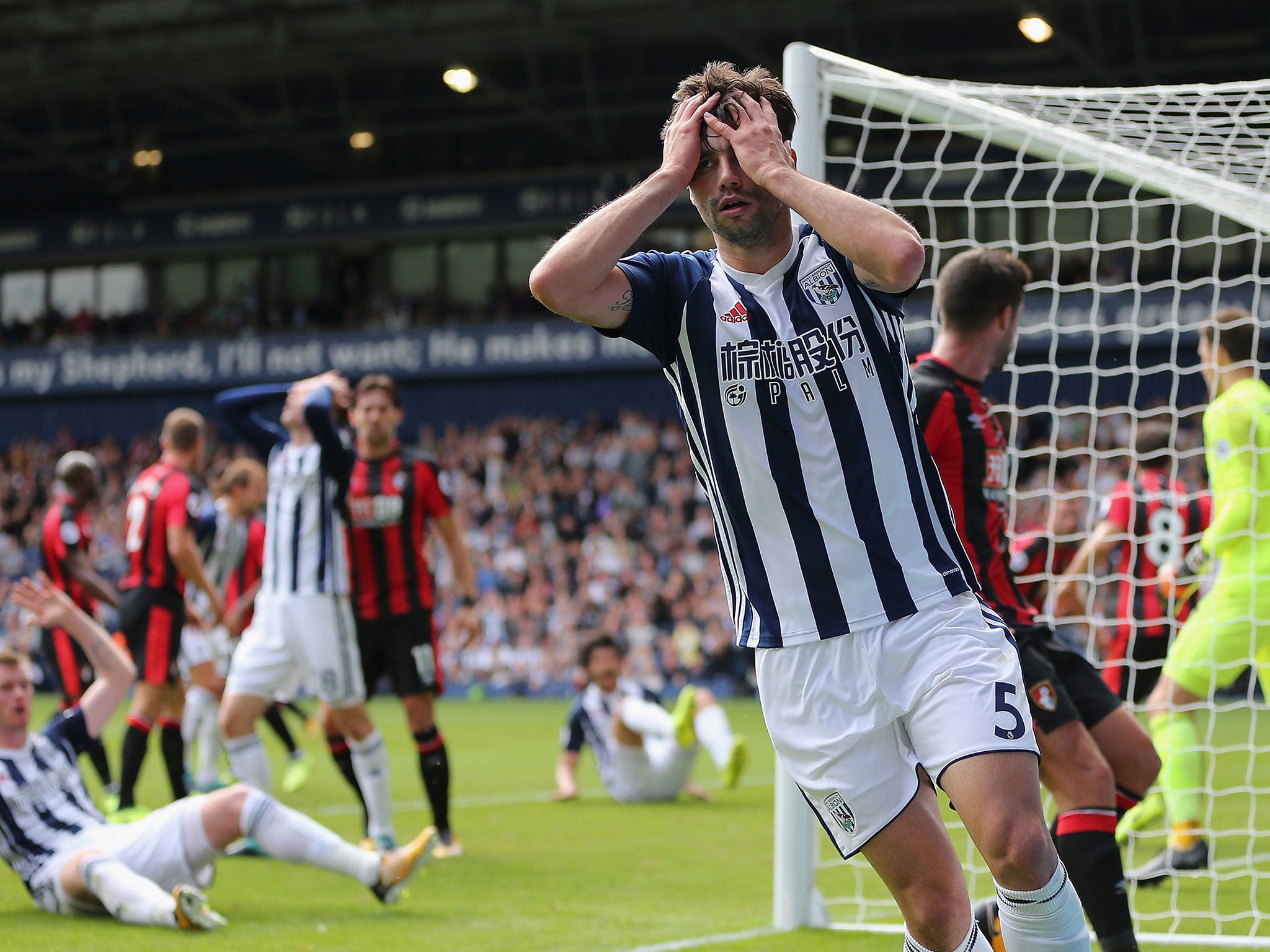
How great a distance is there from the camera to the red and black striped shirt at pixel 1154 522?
6711mm

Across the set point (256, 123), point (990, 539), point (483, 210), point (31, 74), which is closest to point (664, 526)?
point (483, 210)

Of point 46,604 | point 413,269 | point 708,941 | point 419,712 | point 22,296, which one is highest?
point 413,269

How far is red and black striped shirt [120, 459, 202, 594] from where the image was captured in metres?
7.72

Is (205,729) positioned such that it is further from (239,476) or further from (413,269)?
(413,269)

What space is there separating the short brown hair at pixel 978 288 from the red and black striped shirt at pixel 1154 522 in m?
2.73

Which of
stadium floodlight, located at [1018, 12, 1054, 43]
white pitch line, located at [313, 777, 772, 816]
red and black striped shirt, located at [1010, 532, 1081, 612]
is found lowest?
white pitch line, located at [313, 777, 772, 816]

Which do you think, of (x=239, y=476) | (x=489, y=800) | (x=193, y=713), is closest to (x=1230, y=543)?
(x=489, y=800)

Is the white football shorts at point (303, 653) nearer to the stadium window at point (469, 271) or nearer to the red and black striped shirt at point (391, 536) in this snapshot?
the red and black striped shirt at point (391, 536)

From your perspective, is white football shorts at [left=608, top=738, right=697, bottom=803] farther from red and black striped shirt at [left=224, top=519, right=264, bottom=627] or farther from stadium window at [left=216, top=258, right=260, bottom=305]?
stadium window at [left=216, top=258, right=260, bottom=305]

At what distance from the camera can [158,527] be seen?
7750mm

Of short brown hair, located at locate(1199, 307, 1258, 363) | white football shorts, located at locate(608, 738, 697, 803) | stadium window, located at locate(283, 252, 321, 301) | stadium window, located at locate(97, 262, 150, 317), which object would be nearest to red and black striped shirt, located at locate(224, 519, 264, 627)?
white football shorts, located at locate(608, 738, 697, 803)

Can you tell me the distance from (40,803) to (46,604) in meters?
0.72

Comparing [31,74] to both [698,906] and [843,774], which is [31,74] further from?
[843,774]

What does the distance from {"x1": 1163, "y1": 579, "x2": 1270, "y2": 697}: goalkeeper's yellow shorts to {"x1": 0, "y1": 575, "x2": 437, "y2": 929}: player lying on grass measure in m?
3.12
